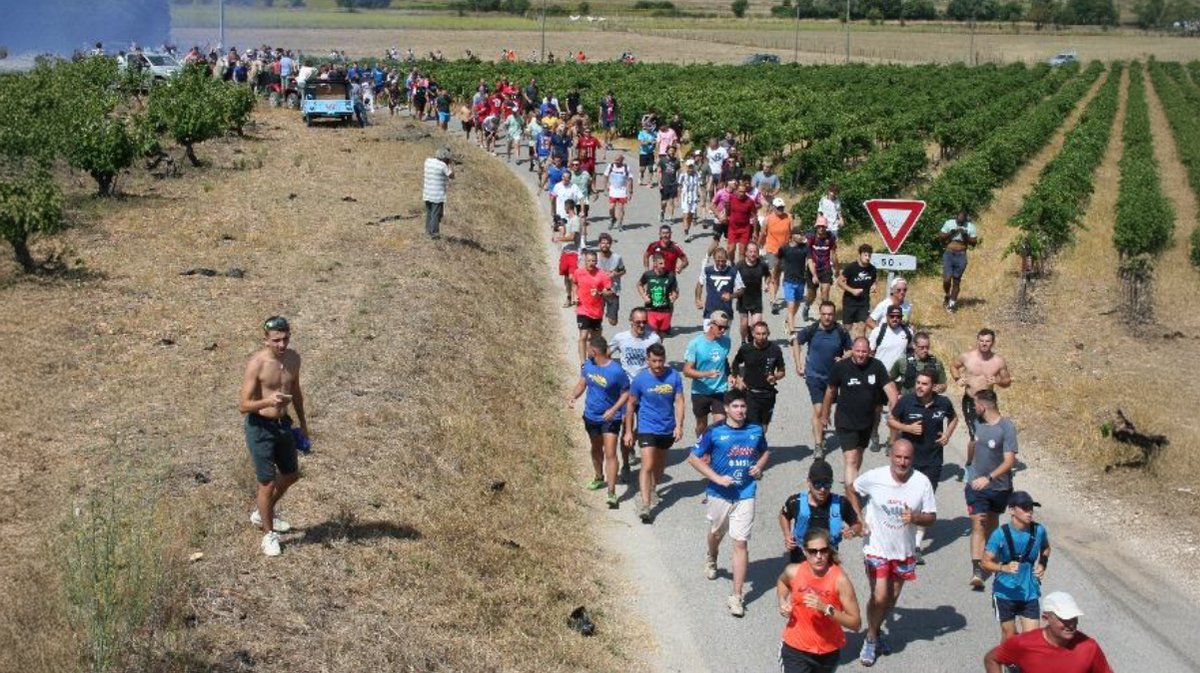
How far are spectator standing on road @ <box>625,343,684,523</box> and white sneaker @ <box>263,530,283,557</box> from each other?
344cm

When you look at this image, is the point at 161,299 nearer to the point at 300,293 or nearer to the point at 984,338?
the point at 300,293

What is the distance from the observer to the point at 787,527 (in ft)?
28.7

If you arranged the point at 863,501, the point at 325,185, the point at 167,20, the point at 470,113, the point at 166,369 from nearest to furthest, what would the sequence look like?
the point at 863,501 → the point at 166,369 → the point at 325,185 → the point at 470,113 → the point at 167,20

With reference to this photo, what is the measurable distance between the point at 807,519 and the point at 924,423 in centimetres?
255

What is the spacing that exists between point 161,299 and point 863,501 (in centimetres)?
1027

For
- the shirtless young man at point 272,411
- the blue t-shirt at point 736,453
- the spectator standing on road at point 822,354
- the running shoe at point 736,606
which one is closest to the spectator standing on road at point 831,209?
the spectator standing on road at point 822,354

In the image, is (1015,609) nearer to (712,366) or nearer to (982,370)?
(982,370)

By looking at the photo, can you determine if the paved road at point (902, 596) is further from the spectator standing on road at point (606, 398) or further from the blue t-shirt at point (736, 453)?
the blue t-shirt at point (736, 453)

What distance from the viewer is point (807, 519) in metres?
8.65

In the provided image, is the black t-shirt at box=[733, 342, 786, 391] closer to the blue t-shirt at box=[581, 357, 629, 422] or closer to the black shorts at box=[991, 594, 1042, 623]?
the blue t-shirt at box=[581, 357, 629, 422]

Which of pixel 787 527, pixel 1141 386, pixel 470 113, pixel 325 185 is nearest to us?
pixel 787 527

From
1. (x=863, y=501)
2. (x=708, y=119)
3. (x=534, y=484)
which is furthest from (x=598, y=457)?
(x=708, y=119)

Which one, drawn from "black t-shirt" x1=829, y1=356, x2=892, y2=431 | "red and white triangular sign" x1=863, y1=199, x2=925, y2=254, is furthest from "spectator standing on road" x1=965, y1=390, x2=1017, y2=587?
"red and white triangular sign" x1=863, y1=199, x2=925, y2=254

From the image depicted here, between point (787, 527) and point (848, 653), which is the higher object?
point (787, 527)
